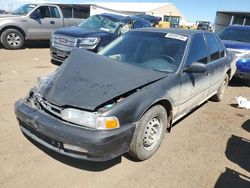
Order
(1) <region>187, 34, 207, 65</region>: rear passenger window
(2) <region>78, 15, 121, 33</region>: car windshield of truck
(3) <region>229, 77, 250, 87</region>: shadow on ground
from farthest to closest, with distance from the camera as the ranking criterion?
1. (2) <region>78, 15, 121, 33</region>: car windshield of truck
2. (3) <region>229, 77, 250, 87</region>: shadow on ground
3. (1) <region>187, 34, 207, 65</region>: rear passenger window

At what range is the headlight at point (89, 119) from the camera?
10.6ft

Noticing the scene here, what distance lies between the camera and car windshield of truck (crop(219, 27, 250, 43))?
9570 mm

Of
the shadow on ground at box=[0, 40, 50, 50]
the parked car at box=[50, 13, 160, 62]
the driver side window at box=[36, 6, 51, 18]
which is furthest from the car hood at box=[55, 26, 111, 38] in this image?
the shadow on ground at box=[0, 40, 50, 50]

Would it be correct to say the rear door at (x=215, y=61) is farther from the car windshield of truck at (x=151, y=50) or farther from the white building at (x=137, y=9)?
the white building at (x=137, y=9)

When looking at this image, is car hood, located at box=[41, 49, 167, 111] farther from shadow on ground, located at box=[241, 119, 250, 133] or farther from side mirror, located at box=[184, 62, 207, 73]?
shadow on ground, located at box=[241, 119, 250, 133]

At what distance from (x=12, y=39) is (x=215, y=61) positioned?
8.52 metres

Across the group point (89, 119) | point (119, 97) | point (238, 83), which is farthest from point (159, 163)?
point (238, 83)

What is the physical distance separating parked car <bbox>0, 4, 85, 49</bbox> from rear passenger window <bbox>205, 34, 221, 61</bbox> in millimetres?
7978

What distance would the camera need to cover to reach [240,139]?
4961mm

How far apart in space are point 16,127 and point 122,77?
6.25 feet

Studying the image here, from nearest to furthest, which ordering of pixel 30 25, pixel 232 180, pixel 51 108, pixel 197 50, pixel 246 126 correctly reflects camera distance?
1. pixel 51 108
2. pixel 232 180
3. pixel 197 50
4. pixel 246 126
5. pixel 30 25

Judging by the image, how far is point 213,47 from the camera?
19.1 feet

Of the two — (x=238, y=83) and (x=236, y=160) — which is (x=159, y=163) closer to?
(x=236, y=160)

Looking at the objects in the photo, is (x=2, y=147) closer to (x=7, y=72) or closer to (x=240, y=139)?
(x=240, y=139)
